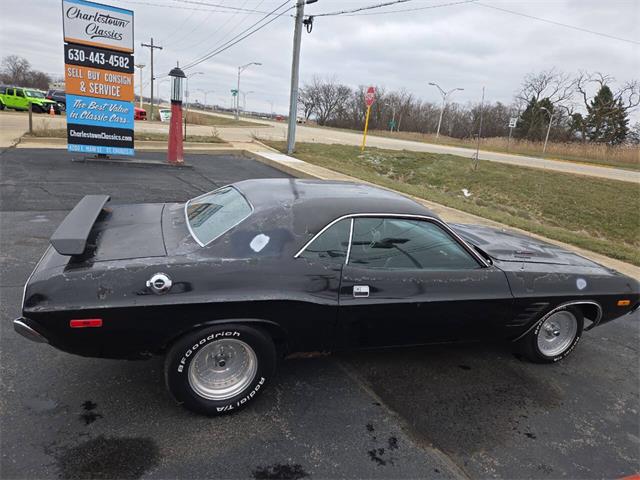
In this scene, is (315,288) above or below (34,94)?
below

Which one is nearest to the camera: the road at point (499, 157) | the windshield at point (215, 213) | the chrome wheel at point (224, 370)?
the chrome wheel at point (224, 370)

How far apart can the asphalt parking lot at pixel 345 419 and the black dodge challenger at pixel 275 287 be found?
291mm

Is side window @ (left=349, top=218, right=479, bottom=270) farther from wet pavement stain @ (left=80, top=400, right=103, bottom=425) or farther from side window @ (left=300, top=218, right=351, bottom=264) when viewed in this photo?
wet pavement stain @ (left=80, top=400, right=103, bottom=425)

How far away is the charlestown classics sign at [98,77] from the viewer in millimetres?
11469

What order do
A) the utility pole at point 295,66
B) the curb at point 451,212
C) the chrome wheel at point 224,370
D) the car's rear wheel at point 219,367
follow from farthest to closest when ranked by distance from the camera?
1. the utility pole at point 295,66
2. the curb at point 451,212
3. the chrome wheel at point 224,370
4. the car's rear wheel at point 219,367

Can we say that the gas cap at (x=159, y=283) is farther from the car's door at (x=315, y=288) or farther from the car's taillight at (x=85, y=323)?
the car's door at (x=315, y=288)

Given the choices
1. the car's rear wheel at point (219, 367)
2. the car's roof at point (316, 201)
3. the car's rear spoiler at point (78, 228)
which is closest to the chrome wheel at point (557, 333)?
the car's roof at point (316, 201)

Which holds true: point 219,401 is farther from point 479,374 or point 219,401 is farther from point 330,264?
point 479,374

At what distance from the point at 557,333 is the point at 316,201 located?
2.30 m

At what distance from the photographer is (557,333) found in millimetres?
3809

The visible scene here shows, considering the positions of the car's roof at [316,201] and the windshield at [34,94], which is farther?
the windshield at [34,94]

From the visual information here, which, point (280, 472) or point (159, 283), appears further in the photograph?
point (159, 283)

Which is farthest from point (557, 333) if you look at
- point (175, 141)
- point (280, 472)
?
point (175, 141)

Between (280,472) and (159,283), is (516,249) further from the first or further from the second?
(159,283)
